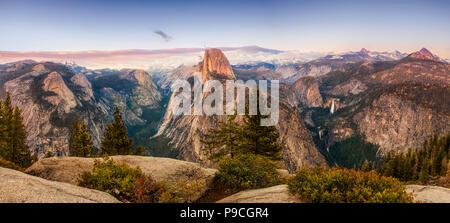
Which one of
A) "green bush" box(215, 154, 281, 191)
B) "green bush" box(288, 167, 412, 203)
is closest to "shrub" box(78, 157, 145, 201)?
"green bush" box(215, 154, 281, 191)

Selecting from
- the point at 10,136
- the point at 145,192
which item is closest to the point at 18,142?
the point at 10,136

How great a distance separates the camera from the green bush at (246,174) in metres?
14.9

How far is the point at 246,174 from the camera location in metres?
15.6

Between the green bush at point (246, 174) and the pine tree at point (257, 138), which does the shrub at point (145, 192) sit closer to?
the green bush at point (246, 174)

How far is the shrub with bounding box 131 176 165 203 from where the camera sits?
1116 centimetres

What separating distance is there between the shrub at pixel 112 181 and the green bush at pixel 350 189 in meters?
8.60

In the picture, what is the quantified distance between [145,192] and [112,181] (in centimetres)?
186

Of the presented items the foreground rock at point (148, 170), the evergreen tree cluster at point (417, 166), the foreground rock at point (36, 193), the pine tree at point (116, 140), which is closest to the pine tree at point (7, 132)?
the pine tree at point (116, 140)

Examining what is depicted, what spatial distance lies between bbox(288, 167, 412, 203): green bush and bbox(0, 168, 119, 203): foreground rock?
9.01 metres

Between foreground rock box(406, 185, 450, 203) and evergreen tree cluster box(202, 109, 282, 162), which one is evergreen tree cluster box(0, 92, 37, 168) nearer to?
evergreen tree cluster box(202, 109, 282, 162)

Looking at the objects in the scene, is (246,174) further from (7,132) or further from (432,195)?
(7,132)
